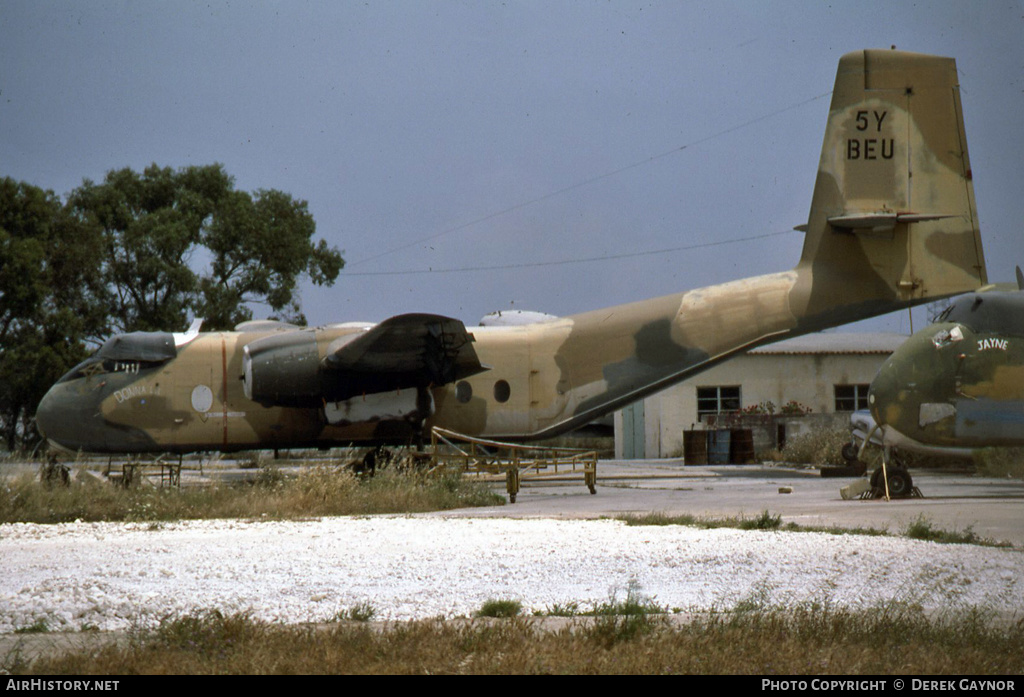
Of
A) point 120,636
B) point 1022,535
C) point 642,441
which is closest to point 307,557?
point 120,636

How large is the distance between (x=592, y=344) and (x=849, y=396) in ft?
75.9

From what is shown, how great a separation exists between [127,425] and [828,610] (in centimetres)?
1534

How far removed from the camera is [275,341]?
57.4 ft

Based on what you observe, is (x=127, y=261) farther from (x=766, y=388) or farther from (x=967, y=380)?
(x=967, y=380)

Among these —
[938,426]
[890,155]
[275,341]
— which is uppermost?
[890,155]

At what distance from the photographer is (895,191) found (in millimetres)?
18516

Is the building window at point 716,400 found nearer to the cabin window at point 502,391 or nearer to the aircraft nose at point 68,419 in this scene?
the cabin window at point 502,391

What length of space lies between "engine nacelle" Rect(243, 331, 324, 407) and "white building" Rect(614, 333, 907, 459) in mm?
22094

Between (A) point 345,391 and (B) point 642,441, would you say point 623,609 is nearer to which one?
(A) point 345,391

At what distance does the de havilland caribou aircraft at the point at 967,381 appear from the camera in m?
14.2

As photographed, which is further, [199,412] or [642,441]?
[642,441]

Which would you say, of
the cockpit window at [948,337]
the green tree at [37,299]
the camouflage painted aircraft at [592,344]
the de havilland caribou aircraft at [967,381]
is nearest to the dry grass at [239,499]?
the camouflage painted aircraft at [592,344]

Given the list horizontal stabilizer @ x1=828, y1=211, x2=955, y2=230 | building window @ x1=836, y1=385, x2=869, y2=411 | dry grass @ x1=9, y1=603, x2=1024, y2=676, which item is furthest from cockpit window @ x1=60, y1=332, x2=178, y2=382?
building window @ x1=836, y1=385, x2=869, y2=411
